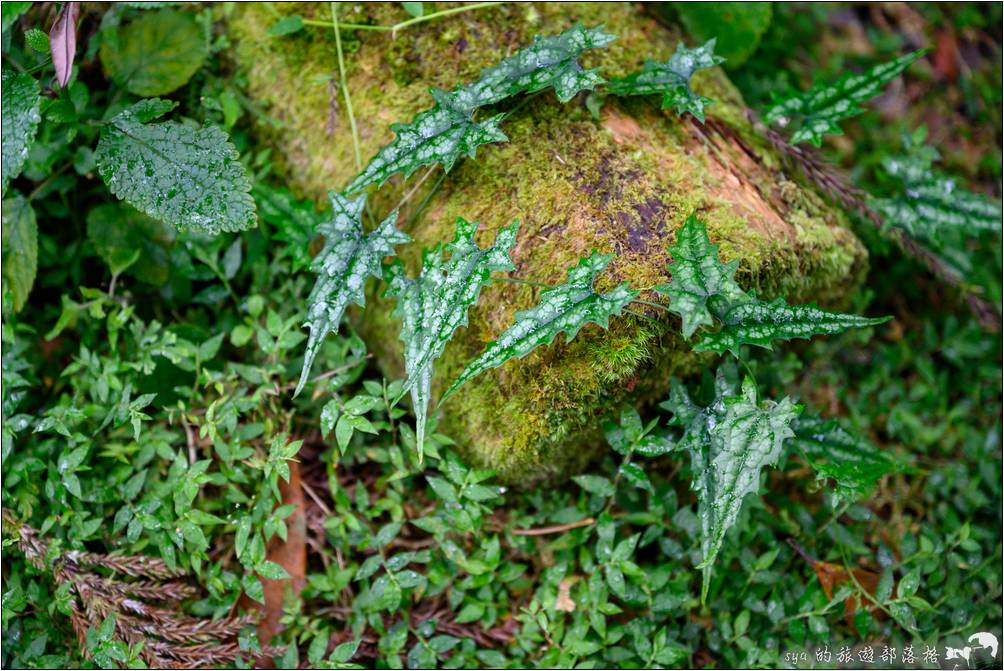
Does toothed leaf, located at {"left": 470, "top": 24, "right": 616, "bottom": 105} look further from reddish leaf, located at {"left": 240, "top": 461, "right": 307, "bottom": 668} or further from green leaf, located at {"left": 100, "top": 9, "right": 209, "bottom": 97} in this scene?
reddish leaf, located at {"left": 240, "top": 461, "right": 307, "bottom": 668}

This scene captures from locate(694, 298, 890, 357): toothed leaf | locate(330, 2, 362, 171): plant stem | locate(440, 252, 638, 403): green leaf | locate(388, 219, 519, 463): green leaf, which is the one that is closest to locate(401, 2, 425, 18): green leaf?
locate(330, 2, 362, 171): plant stem

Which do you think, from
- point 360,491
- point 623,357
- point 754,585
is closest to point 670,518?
point 754,585

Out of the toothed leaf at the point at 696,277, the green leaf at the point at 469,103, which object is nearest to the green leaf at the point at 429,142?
the green leaf at the point at 469,103

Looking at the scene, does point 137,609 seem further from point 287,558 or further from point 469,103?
point 469,103

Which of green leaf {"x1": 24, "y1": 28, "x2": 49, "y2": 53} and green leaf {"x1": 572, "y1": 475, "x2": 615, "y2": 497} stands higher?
green leaf {"x1": 24, "y1": 28, "x2": 49, "y2": 53}

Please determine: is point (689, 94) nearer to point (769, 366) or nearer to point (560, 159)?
point (560, 159)

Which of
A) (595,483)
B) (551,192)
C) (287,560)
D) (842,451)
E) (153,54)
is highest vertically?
(153,54)

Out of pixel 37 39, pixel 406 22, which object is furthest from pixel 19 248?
pixel 406 22
